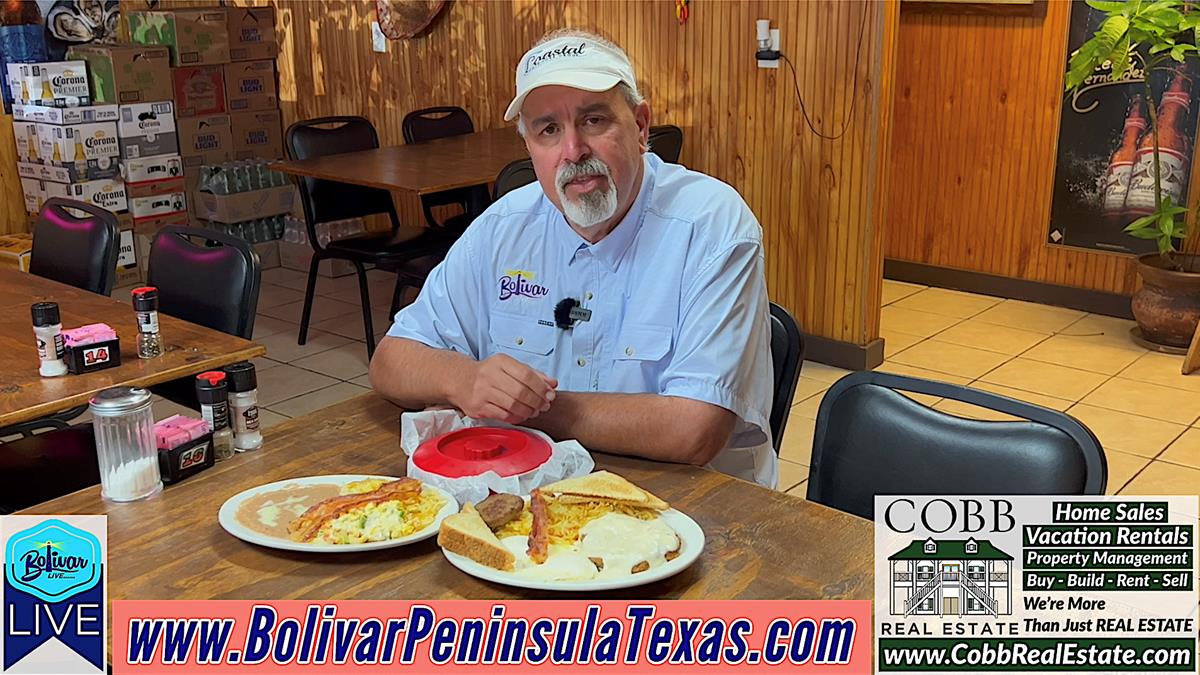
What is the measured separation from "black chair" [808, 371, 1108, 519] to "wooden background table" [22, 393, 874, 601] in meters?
0.22

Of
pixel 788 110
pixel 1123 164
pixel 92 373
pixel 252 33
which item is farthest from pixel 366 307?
pixel 1123 164

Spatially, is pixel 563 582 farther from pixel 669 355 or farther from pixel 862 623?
pixel 669 355

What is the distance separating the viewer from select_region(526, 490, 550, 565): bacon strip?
4.61 feet

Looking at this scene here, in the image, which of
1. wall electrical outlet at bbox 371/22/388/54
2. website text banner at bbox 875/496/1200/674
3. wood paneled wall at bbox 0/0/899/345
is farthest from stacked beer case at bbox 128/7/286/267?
website text banner at bbox 875/496/1200/674

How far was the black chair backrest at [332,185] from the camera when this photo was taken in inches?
188

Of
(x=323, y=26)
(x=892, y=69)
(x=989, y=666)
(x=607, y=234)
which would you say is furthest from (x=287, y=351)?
(x=989, y=666)

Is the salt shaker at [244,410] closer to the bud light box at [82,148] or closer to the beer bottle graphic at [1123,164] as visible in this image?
the beer bottle graphic at [1123,164]

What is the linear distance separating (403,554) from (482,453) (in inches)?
9.9

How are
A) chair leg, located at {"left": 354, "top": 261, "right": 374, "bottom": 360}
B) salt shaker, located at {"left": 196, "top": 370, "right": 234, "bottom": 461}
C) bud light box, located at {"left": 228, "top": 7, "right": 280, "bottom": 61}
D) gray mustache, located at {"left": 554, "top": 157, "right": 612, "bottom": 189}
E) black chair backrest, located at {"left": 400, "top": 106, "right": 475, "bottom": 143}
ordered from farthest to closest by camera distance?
bud light box, located at {"left": 228, "top": 7, "right": 280, "bottom": 61}
black chair backrest, located at {"left": 400, "top": 106, "right": 475, "bottom": 143}
chair leg, located at {"left": 354, "top": 261, "right": 374, "bottom": 360}
gray mustache, located at {"left": 554, "top": 157, "right": 612, "bottom": 189}
salt shaker, located at {"left": 196, "top": 370, "right": 234, "bottom": 461}

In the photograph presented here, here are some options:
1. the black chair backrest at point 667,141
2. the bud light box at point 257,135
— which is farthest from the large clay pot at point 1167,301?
the bud light box at point 257,135

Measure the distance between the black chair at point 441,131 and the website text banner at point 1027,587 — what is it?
355cm

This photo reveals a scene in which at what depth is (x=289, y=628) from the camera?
131 centimetres

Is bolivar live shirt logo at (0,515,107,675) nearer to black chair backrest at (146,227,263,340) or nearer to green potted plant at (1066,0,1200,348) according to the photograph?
black chair backrest at (146,227,263,340)

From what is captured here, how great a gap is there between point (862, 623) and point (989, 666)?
0.16 metres
